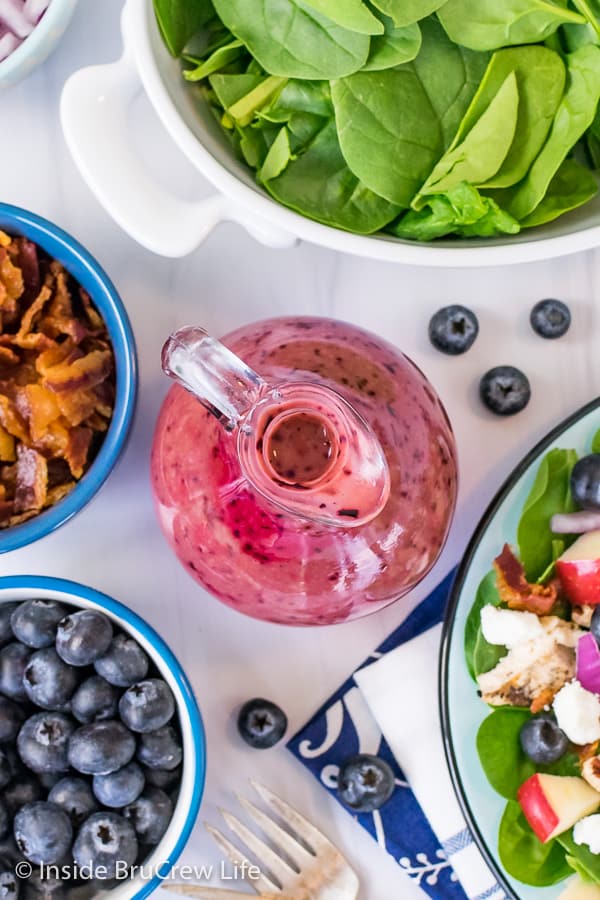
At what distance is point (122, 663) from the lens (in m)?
0.78

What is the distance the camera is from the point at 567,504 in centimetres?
85

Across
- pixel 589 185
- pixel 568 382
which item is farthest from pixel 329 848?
pixel 589 185

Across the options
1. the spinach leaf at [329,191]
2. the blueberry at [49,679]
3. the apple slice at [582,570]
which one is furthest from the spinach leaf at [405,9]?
the blueberry at [49,679]

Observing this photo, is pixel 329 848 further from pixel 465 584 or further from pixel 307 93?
pixel 307 93

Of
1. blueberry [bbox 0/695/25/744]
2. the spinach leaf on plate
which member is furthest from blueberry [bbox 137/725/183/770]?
the spinach leaf on plate

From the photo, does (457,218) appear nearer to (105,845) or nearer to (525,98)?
(525,98)

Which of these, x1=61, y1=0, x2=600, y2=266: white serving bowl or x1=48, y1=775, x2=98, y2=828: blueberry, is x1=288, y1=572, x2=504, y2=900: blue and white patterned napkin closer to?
x1=48, y1=775, x2=98, y2=828: blueberry

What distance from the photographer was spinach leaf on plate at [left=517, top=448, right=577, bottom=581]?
0.84m

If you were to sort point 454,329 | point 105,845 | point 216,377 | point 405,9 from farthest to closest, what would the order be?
point 454,329, point 105,845, point 405,9, point 216,377

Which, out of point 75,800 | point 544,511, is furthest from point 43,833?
point 544,511

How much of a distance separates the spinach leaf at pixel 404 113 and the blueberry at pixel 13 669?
1.51ft

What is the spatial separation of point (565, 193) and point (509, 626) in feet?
1.13

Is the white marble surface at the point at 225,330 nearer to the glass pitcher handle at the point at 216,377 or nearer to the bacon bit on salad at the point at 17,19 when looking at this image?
the bacon bit on salad at the point at 17,19

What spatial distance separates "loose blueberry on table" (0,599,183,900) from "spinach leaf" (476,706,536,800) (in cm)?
26
